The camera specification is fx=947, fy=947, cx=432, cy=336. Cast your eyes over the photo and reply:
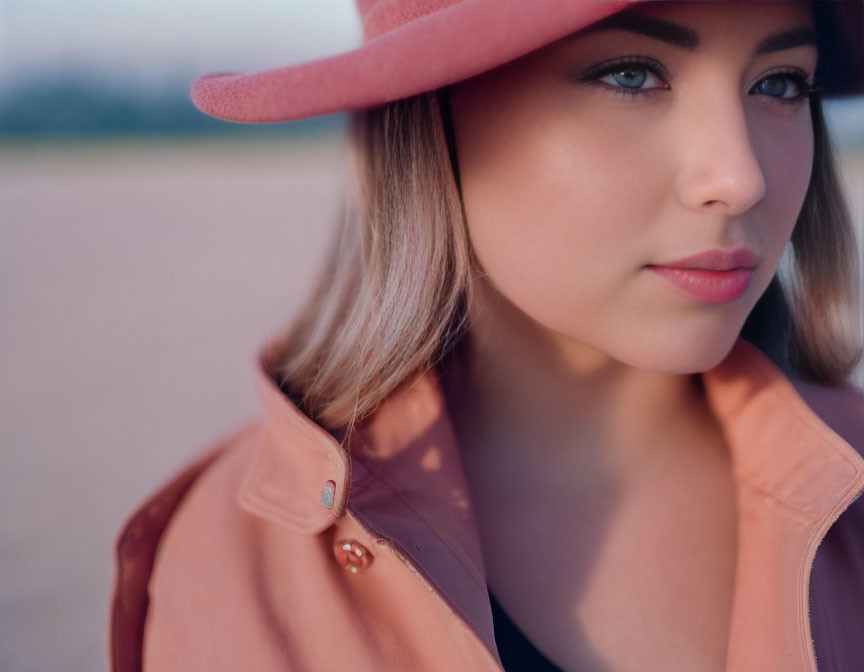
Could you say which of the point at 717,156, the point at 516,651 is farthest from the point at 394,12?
the point at 516,651

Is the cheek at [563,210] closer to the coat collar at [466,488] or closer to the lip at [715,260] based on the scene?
the lip at [715,260]

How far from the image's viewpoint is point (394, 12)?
128cm

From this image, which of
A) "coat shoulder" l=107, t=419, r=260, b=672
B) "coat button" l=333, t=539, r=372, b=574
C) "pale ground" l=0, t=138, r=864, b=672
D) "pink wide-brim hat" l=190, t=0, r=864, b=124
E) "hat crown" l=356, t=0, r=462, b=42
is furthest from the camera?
"pale ground" l=0, t=138, r=864, b=672

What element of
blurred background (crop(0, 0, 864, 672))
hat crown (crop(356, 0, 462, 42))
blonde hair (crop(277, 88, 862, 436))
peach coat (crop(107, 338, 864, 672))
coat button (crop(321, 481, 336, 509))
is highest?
hat crown (crop(356, 0, 462, 42))

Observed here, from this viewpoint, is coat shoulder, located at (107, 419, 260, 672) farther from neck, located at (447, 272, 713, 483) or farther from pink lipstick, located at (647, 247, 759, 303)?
pink lipstick, located at (647, 247, 759, 303)

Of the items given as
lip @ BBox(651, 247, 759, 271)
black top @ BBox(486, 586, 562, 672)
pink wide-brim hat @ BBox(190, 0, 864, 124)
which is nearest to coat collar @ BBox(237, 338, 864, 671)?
black top @ BBox(486, 586, 562, 672)

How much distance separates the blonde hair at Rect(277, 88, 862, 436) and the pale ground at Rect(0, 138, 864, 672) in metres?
0.21

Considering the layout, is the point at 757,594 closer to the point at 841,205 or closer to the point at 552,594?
the point at 552,594

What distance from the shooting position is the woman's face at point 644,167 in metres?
1.27

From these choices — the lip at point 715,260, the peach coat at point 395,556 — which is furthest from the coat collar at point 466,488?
the lip at point 715,260

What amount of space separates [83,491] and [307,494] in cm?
272

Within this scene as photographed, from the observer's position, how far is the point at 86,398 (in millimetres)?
4805

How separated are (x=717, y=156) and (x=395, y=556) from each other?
0.69 m

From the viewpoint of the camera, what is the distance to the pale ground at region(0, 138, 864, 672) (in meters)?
3.17
